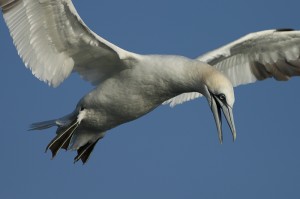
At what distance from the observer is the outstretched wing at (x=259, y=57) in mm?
12391

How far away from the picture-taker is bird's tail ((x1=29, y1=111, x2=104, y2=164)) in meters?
11.9

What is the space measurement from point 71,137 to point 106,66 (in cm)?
159

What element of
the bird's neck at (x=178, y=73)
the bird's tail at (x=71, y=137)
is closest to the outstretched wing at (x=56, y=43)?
the bird's neck at (x=178, y=73)

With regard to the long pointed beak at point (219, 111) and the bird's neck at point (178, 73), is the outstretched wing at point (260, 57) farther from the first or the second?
the long pointed beak at point (219, 111)

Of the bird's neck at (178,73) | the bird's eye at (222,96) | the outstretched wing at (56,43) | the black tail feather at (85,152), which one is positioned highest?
the outstretched wing at (56,43)

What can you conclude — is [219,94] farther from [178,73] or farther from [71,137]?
[71,137]

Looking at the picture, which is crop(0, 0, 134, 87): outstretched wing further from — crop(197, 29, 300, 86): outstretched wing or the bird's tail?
crop(197, 29, 300, 86): outstretched wing

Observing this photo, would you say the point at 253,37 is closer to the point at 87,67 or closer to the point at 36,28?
the point at 87,67

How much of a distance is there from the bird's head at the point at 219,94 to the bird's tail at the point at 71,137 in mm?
2694

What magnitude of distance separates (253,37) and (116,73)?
270 centimetres

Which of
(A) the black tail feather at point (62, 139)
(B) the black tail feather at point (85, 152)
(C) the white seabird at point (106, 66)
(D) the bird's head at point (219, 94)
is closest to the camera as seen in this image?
(D) the bird's head at point (219, 94)

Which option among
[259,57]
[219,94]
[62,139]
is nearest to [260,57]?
[259,57]

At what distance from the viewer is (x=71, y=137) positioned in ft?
40.0

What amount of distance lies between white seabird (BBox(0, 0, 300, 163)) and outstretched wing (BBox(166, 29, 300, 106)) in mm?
19
